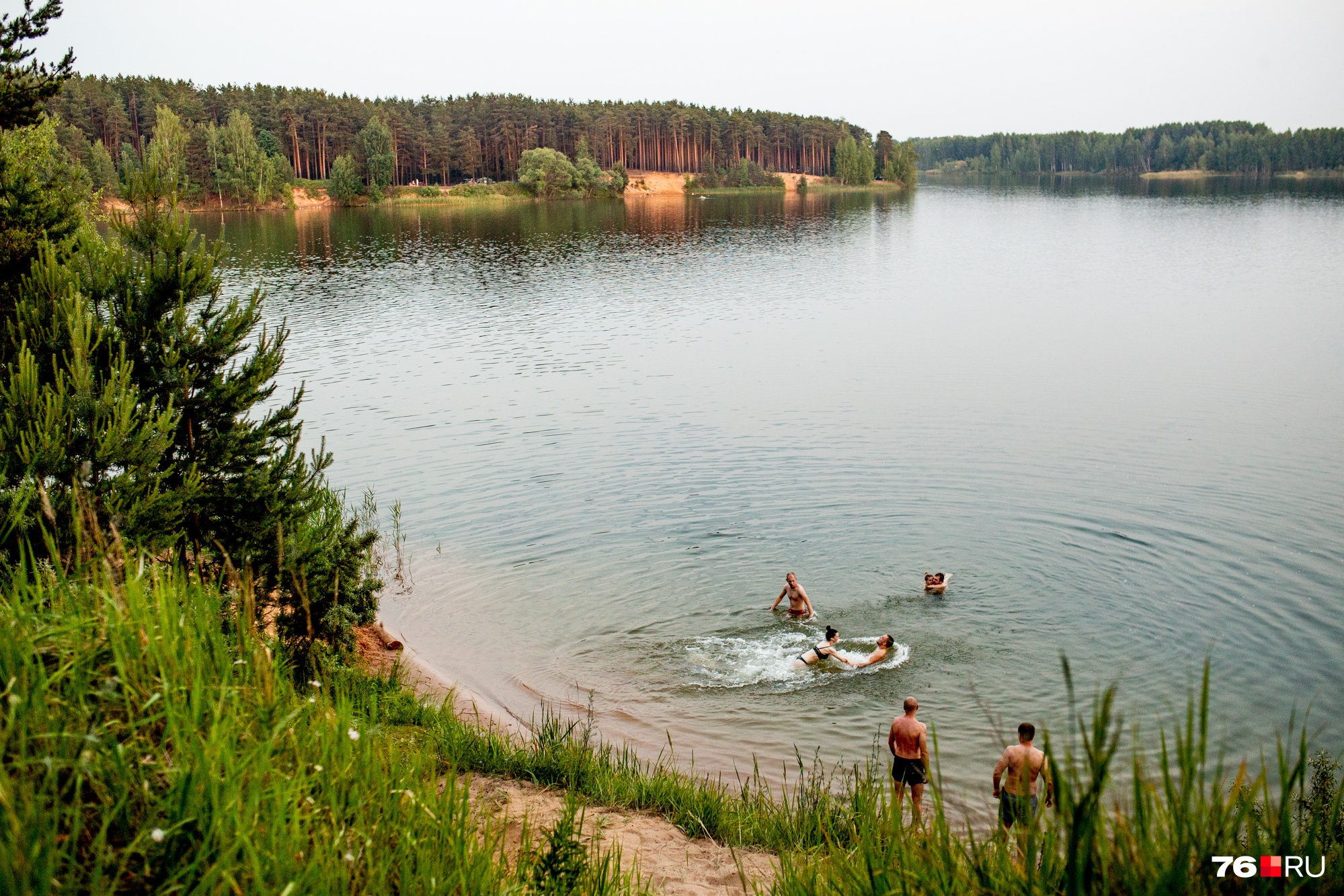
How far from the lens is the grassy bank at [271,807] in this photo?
341 cm

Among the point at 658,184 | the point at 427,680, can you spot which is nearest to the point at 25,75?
the point at 427,680

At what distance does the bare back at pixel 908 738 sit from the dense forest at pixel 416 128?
118510 millimetres

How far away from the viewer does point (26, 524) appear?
9.67 m

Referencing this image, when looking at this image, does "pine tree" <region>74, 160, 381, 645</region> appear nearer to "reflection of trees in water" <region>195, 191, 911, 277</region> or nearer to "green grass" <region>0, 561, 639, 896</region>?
"green grass" <region>0, 561, 639, 896</region>

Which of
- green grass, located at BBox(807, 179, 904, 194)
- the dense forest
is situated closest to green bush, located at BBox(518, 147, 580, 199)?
the dense forest

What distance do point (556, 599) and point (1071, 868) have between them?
1674cm

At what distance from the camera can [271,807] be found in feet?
14.1

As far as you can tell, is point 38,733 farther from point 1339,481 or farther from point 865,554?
point 1339,481

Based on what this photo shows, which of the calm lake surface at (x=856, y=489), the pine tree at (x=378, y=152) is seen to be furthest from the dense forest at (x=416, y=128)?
the calm lake surface at (x=856, y=489)

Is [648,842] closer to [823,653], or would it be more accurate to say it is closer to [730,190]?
[823,653]

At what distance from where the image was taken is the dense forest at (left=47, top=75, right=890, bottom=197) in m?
126

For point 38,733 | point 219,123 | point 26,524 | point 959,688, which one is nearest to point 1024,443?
point 959,688

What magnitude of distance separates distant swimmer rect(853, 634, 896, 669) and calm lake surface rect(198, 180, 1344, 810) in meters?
0.26

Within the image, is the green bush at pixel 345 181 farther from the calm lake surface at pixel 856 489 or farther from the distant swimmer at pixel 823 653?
the distant swimmer at pixel 823 653
